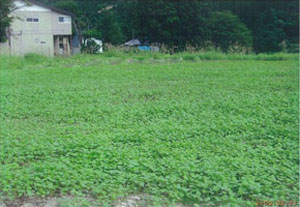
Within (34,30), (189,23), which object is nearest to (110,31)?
(189,23)

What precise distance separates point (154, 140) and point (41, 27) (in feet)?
78.8

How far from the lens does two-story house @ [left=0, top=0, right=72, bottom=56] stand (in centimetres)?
2538

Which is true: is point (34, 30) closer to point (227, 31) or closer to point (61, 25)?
point (61, 25)

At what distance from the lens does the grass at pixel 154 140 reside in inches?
129

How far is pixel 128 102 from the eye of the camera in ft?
21.4

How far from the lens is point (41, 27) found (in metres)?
26.7

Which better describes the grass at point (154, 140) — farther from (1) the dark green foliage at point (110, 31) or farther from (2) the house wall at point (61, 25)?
(2) the house wall at point (61, 25)

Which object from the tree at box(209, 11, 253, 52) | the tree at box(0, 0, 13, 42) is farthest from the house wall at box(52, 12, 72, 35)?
the tree at box(209, 11, 253, 52)

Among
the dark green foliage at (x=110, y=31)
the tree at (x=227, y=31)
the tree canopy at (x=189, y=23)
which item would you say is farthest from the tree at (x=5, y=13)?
the tree at (x=227, y=31)

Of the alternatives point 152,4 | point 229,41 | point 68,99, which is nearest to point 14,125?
point 68,99

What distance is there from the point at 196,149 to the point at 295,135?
4.20 ft

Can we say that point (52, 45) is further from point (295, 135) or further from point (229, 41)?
point (295, 135)

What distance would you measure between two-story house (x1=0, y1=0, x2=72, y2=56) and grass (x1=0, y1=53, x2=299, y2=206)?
716 inches

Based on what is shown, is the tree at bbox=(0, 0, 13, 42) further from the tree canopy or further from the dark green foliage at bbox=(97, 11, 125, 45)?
the dark green foliage at bbox=(97, 11, 125, 45)
